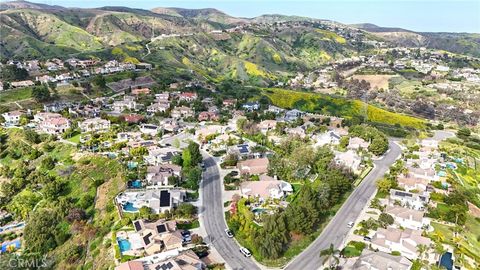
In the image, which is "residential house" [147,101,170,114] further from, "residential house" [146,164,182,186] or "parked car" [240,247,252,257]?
"parked car" [240,247,252,257]

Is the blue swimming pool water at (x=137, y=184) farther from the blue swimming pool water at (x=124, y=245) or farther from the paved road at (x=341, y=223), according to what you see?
the paved road at (x=341, y=223)

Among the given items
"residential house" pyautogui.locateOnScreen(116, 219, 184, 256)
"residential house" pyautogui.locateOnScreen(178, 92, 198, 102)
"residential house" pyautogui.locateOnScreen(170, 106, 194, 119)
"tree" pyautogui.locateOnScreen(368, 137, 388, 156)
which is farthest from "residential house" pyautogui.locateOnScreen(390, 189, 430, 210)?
"residential house" pyautogui.locateOnScreen(178, 92, 198, 102)

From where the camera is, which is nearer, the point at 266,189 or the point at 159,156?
the point at 266,189

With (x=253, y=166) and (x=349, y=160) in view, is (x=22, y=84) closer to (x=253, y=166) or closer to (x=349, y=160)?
(x=253, y=166)

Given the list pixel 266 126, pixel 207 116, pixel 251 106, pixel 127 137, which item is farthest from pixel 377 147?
pixel 127 137

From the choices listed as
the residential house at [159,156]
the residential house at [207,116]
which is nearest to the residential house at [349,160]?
the residential house at [159,156]

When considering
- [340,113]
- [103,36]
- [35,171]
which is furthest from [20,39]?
[340,113]
